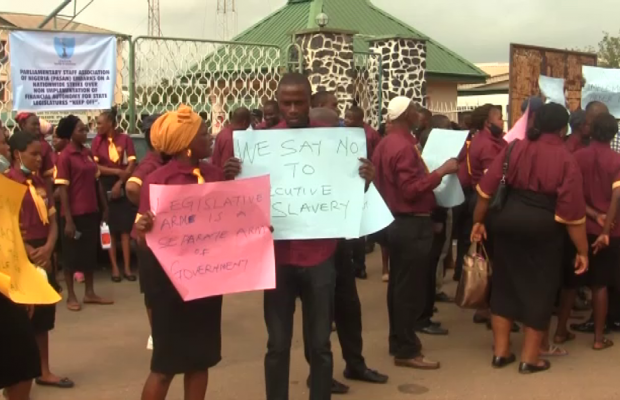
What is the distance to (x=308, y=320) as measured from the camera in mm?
4406

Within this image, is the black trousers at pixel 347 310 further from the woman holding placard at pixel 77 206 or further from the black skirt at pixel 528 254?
the woman holding placard at pixel 77 206

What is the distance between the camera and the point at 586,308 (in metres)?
7.86

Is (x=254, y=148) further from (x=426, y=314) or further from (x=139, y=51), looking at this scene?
(x=139, y=51)

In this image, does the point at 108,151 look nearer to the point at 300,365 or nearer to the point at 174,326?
the point at 300,365

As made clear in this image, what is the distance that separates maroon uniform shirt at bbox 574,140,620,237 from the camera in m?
6.25

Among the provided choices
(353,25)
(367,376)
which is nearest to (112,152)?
(367,376)

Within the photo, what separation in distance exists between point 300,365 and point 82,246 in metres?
3.04

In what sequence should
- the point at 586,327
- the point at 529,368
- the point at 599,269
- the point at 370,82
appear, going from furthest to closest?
the point at 370,82, the point at 586,327, the point at 599,269, the point at 529,368

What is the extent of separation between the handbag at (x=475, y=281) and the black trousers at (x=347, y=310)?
1069 millimetres

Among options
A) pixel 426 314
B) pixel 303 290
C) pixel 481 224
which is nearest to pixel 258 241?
pixel 303 290

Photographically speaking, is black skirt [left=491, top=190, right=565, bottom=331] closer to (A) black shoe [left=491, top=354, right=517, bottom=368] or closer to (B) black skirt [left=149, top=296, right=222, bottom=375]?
(A) black shoe [left=491, top=354, right=517, bottom=368]

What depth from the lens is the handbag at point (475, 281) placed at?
19.6 ft

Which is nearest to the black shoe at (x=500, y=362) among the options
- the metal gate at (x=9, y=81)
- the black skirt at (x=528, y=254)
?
the black skirt at (x=528, y=254)

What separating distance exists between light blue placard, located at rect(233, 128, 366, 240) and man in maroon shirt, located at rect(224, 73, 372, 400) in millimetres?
77
